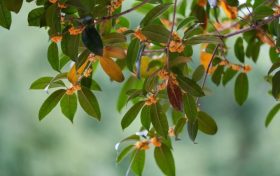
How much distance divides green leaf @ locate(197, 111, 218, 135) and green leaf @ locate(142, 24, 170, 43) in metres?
0.25

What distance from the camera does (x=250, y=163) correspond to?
236 cm

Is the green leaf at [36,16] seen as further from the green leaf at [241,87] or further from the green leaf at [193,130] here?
the green leaf at [241,87]

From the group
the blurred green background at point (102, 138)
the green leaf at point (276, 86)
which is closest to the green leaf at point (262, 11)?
the green leaf at point (276, 86)

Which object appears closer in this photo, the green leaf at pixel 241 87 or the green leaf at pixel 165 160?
the green leaf at pixel 165 160

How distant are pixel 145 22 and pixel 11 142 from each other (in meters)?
1.74

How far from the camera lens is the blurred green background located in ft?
7.80

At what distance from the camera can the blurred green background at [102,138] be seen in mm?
2377

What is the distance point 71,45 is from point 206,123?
1.21 ft

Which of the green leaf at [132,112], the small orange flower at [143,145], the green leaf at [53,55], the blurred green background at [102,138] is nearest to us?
the green leaf at [53,55]

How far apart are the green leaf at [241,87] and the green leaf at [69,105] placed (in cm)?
43

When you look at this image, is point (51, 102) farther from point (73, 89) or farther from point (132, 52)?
point (132, 52)

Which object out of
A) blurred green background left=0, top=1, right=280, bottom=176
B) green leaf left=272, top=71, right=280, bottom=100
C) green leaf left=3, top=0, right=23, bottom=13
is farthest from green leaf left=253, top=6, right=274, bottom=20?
blurred green background left=0, top=1, right=280, bottom=176

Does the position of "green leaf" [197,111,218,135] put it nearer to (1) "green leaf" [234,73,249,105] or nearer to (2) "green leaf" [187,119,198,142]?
(2) "green leaf" [187,119,198,142]

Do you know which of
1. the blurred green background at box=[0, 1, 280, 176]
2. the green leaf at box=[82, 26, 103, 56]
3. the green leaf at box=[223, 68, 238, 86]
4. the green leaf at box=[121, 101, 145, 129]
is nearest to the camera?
the green leaf at box=[82, 26, 103, 56]
